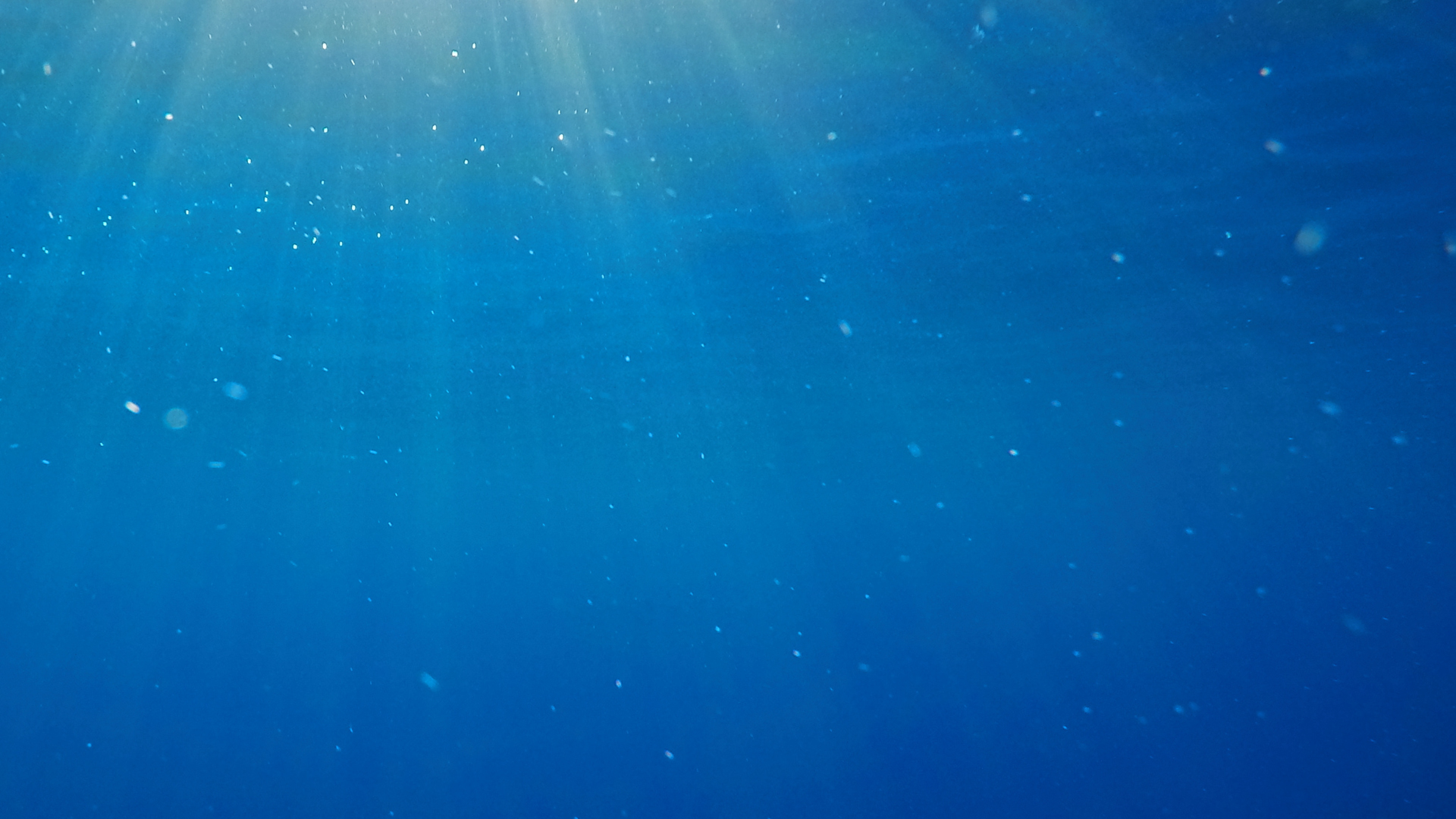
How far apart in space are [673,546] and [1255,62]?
69.3m

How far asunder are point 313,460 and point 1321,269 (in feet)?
119

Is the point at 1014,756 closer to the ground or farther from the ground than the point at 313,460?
closer to the ground

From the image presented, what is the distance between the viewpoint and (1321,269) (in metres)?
15.4

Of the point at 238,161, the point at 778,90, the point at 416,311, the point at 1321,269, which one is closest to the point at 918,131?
the point at 778,90

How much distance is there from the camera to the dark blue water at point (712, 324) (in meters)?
8.77

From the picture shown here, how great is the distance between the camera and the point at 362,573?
8325cm

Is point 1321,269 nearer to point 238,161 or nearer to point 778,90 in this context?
point 778,90

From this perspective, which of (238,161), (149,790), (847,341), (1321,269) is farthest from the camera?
(149,790)

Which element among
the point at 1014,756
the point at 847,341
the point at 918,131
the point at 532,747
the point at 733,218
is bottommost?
the point at 1014,756

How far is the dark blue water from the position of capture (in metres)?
8.77

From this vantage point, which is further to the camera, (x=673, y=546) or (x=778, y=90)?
(x=673, y=546)

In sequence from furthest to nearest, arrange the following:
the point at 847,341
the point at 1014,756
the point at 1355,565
→ the point at 1355,565 → the point at 1014,756 → the point at 847,341

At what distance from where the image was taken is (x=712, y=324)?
18.5 m

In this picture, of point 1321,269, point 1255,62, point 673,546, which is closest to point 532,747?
point 1321,269
